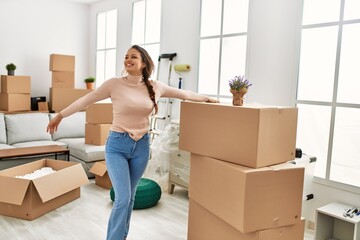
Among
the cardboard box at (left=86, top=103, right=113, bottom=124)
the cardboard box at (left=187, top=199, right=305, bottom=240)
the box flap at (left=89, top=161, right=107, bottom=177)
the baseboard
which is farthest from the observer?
the cardboard box at (left=86, top=103, right=113, bottom=124)

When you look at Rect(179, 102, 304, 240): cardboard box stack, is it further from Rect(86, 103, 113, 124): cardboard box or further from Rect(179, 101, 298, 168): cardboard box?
Rect(86, 103, 113, 124): cardboard box

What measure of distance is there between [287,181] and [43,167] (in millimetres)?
2728

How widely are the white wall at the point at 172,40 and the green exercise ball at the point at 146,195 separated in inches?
52.6

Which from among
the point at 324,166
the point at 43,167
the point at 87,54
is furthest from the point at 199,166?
the point at 87,54

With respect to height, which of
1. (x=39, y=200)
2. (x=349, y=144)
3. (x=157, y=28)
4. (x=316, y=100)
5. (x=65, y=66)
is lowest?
(x=39, y=200)

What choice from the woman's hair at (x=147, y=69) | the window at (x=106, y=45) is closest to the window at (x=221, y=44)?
the woman's hair at (x=147, y=69)

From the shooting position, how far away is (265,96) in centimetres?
347

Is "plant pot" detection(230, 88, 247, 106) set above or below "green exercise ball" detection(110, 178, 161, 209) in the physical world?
above

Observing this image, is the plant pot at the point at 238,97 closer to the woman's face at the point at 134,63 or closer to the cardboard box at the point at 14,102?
the woman's face at the point at 134,63

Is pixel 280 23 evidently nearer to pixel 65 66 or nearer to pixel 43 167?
pixel 43 167

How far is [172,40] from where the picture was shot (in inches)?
183

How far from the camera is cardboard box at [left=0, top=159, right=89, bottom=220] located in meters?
2.99

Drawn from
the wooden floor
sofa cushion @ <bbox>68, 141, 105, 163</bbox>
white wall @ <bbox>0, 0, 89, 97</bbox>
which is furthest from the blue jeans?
white wall @ <bbox>0, 0, 89, 97</bbox>

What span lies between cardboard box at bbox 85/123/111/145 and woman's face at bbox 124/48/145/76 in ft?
7.57
